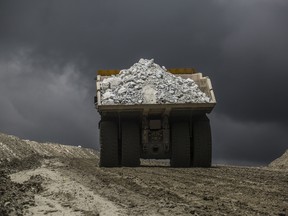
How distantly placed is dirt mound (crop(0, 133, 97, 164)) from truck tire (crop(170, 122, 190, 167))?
847 centimetres

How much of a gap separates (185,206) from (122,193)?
151 cm

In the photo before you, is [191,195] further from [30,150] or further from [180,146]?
[30,150]

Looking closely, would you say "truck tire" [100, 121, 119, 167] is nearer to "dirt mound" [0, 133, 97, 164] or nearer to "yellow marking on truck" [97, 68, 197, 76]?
"yellow marking on truck" [97, 68, 197, 76]

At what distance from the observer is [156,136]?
14.4 m

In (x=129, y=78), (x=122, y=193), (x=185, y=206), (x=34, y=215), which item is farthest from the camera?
(x=129, y=78)

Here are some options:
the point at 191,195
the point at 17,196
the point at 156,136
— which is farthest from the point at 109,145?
the point at 17,196

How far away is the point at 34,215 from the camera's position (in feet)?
19.1

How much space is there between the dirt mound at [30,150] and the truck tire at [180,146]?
8470 mm

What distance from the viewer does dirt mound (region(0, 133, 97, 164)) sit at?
24.6m

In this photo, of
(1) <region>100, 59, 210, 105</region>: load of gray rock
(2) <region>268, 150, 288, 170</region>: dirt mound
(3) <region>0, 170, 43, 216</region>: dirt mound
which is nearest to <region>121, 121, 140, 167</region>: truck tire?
(1) <region>100, 59, 210, 105</region>: load of gray rock

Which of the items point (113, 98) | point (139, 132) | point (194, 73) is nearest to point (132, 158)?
point (139, 132)

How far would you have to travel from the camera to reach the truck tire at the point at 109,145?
14.2 meters

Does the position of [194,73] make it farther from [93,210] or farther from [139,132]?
[93,210]

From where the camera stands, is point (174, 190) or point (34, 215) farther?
point (174, 190)
